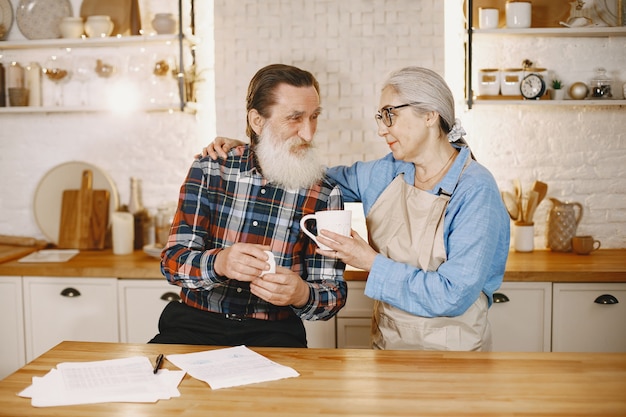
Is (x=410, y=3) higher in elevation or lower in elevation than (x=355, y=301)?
higher

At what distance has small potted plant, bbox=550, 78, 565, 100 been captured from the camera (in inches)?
143

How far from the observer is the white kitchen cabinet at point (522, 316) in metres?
3.18

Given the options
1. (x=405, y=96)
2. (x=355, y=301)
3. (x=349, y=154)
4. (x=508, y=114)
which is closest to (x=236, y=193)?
(x=405, y=96)

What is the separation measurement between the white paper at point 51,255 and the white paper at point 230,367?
201 centimetres

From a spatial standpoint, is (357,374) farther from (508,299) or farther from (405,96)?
(508,299)

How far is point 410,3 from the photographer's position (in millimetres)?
3707

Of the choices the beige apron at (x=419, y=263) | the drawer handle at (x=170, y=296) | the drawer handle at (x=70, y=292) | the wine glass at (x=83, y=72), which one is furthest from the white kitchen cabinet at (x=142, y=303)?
the beige apron at (x=419, y=263)

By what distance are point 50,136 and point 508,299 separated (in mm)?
2786

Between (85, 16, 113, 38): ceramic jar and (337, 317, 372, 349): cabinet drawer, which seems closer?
(337, 317, 372, 349): cabinet drawer

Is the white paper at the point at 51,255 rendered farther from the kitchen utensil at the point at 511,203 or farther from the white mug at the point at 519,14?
the white mug at the point at 519,14

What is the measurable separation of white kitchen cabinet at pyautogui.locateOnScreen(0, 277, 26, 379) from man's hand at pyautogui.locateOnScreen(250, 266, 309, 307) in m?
1.89

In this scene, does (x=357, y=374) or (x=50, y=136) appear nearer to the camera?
(x=357, y=374)

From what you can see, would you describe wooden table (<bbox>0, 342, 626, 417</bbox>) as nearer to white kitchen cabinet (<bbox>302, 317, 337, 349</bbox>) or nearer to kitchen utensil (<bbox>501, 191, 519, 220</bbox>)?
white kitchen cabinet (<bbox>302, 317, 337, 349</bbox>)

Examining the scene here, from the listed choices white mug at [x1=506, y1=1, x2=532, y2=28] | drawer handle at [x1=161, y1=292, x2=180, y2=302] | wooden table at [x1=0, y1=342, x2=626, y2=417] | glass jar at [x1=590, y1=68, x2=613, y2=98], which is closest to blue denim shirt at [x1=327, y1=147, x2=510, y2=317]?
wooden table at [x1=0, y1=342, x2=626, y2=417]
